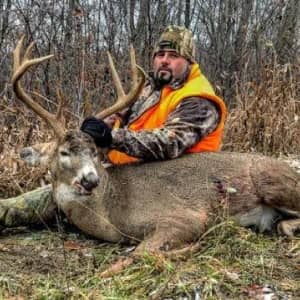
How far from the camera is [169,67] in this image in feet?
16.9

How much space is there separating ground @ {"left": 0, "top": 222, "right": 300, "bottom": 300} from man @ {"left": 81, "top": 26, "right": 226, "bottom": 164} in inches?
26.3

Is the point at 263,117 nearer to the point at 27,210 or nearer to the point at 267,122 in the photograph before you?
the point at 267,122

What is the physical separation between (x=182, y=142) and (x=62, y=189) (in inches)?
34.3

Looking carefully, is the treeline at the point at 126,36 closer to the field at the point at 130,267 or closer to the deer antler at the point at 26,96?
the field at the point at 130,267

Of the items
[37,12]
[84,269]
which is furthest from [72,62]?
[84,269]

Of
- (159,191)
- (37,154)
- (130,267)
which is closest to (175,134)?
(159,191)

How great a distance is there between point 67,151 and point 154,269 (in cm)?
107

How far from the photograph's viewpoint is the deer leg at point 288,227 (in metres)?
4.78

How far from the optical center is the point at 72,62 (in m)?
8.12

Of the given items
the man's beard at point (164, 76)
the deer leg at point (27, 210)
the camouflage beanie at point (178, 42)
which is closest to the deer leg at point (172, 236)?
the deer leg at point (27, 210)

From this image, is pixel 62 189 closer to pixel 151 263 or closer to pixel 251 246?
pixel 151 263

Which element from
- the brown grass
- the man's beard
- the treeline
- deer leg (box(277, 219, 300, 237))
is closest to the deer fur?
deer leg (box(277, 219, 300, 237))

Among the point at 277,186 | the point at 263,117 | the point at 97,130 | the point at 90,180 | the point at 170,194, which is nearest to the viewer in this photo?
the point at 90,180

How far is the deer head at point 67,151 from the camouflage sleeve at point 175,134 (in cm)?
21
